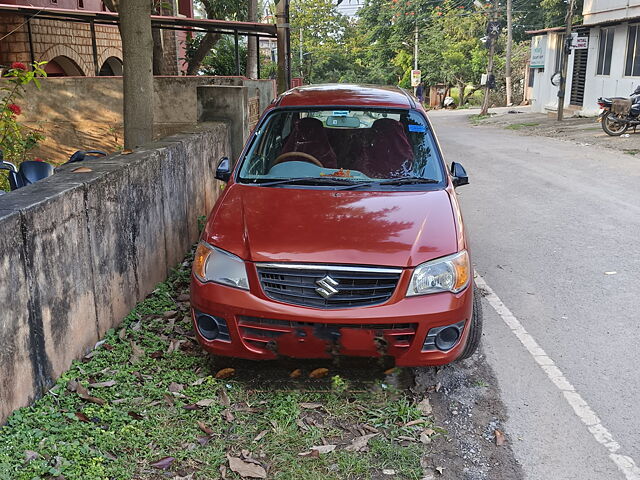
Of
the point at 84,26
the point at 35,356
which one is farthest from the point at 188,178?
the point at 84,26

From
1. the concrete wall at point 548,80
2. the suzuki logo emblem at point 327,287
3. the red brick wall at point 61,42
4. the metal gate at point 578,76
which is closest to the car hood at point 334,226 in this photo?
the suzuki logo emblem at point 327,287

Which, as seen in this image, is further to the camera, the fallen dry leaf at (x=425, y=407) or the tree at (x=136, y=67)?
the tree at (x=136, y=67)

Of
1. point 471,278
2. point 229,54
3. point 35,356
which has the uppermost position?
point 229,54

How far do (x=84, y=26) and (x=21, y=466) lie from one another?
48.8ft

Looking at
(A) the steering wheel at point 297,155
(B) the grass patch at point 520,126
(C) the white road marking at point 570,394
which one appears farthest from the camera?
(B) the grass patch at point 520,126

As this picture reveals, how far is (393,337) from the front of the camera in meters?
4.08

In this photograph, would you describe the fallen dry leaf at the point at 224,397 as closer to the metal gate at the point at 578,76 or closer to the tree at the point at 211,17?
the tree at the point at 211,17

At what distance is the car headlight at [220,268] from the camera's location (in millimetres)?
4199

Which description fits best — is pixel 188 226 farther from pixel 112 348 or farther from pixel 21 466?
pixel 21 466

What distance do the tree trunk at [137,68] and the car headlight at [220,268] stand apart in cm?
370

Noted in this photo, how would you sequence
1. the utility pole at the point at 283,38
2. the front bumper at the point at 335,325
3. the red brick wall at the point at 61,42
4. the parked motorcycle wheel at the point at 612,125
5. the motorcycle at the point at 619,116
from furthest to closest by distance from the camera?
the parked motorcycle wheel at the point at 612,125 < the motorcycle at the point at 619,116 < the utility pole at the point at 283,38 < the red brick wall at the point at 61,42 < the front bumper at the point at 335,325

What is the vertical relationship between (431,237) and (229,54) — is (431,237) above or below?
below

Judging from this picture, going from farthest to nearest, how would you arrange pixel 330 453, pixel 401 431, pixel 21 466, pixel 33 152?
pixel 33 152
pixel 401 431
pixel 330 453
pixel 21 466

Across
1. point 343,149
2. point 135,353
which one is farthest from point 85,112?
point 135,353
